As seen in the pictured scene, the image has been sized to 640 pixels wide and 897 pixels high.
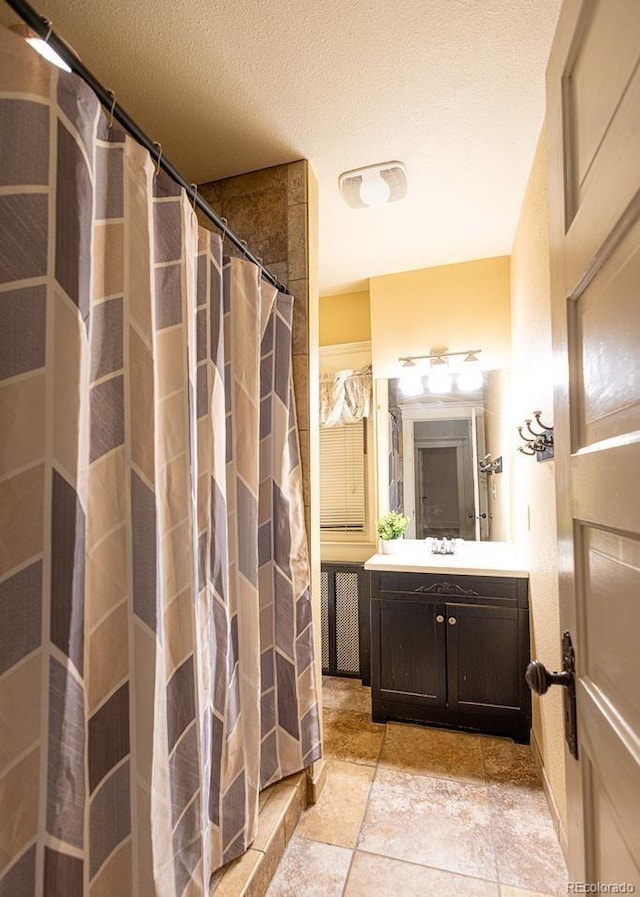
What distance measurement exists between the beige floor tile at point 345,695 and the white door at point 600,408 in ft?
6.05

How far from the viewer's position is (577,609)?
73 centimetres

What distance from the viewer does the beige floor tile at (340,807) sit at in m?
1.57

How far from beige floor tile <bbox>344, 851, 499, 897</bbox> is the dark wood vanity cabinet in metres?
0.81

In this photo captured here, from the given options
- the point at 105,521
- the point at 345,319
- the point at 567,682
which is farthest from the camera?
the point at 345,319

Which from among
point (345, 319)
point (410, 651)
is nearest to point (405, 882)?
point (410, 651)

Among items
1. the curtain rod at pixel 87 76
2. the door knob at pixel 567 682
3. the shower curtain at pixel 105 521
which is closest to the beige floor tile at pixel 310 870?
A: the shower curtain at pixel 105 521

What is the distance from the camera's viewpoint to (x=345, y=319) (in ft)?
10.2

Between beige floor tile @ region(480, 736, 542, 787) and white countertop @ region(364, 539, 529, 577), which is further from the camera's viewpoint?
white countertop @ region(364, 539, 529, 577)

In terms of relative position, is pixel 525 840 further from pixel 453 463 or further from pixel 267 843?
pixel 453 463

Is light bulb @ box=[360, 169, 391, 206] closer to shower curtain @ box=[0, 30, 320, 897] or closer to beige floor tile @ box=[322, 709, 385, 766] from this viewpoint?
shower curtain @ box=[0, 30, 320, 897]

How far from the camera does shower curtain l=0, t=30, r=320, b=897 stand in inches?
27.4

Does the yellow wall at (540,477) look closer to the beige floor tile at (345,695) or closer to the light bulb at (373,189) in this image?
the light bulb at (373,189)

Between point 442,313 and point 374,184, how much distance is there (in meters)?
1.02

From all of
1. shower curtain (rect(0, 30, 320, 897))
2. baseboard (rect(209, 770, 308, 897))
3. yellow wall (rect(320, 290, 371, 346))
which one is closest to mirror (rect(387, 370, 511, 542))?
yellow wall (rect(320, 290, 371, 346))
